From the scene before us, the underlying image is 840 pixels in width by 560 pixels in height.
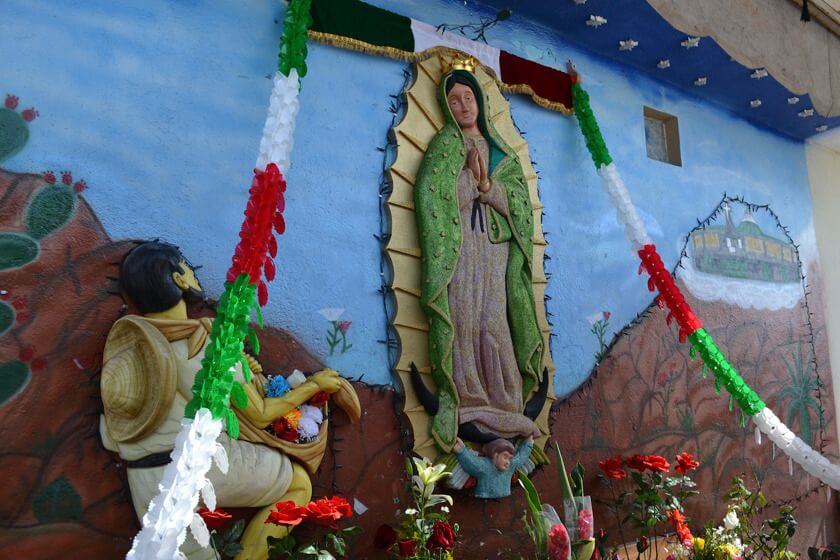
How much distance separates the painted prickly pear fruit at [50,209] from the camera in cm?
261

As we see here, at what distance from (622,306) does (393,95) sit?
203 centimetres

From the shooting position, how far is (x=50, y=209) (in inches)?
104

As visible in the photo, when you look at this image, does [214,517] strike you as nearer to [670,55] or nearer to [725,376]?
[725,376]

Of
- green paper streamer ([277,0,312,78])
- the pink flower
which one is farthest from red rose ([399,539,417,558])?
the pink flower

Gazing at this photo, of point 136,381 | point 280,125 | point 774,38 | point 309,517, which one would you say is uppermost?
point 774,38

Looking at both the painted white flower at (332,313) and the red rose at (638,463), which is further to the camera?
the red rose at (638,463)

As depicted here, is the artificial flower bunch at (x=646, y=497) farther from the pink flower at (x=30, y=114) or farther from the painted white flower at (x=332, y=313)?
the pink flower at (x=30, y=114)

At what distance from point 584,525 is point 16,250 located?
2.47 metres

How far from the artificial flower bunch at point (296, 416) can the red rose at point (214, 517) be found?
0.40m

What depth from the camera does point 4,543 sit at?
238 centimetres

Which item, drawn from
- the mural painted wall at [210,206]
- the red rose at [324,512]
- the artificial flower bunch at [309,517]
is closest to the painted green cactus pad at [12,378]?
the mural painted wall at [210,206]

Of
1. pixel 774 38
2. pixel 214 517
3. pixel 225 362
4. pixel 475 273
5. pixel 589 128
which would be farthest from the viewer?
pixel 774 38

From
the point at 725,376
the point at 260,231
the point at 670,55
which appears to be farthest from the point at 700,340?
the point at 260,231

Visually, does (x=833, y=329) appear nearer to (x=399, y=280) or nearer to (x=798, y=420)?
(x=798, y=420)
